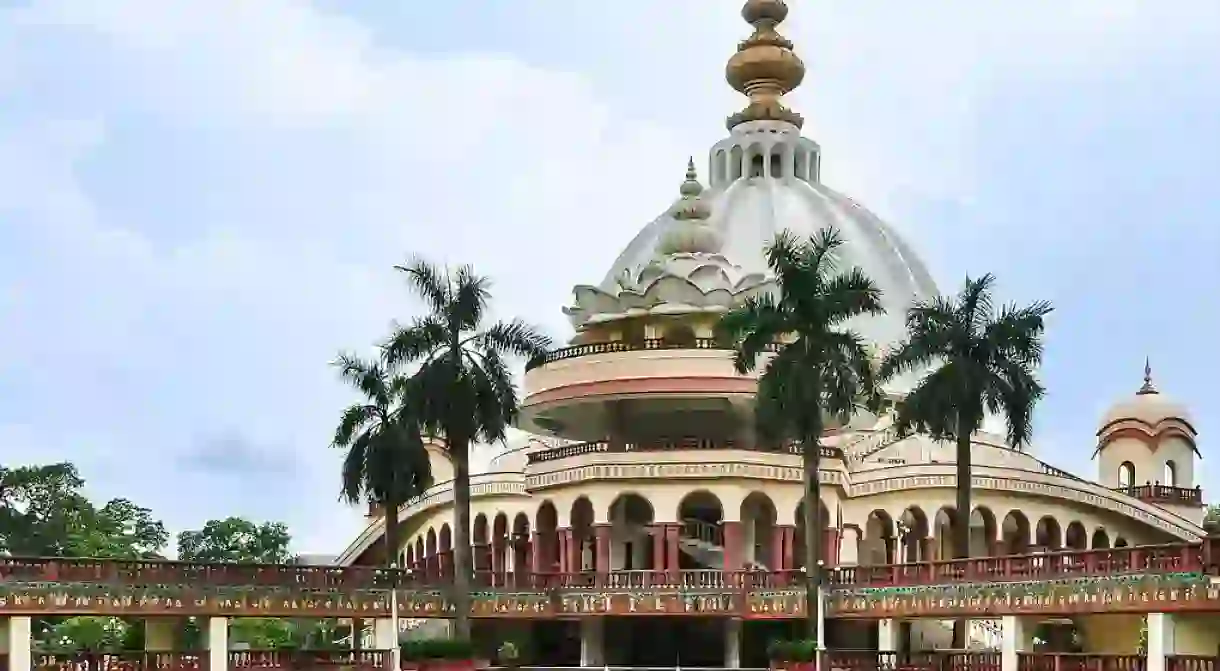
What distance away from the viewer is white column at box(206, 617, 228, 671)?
44.0 metres

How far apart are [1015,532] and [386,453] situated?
21196mm

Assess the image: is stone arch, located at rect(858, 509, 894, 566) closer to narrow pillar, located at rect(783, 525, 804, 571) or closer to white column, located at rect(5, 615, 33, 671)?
narrow pillar, located at rect(783, 525, 804, 571)

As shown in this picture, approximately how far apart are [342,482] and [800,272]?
12.6 metres

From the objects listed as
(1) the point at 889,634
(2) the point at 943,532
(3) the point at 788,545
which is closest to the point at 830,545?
(3) the point at 788,545

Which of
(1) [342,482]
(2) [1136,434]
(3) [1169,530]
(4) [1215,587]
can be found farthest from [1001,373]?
(2) [1136,434]

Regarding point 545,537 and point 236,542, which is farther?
point 236,542

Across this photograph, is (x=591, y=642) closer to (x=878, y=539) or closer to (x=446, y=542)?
(x=878, y=539)

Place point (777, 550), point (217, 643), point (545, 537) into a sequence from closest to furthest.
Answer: point (217, 643) → point (777, 550) → point (545, 537)

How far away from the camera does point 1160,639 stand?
117ft

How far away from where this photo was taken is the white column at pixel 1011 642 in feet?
131

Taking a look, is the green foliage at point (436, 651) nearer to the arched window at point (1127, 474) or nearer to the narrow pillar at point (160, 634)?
the narrow pillar at point (160, 634)

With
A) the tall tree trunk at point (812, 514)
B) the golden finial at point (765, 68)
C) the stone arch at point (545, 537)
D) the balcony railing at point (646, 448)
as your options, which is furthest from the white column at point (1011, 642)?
the golden finial at point (765, 68)

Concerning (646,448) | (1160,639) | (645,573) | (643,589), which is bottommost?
(1160,639)

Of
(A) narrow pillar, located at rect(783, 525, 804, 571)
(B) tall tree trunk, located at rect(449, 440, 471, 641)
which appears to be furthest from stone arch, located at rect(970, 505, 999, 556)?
(B) tall tree trunk, located at rect(449, 440, 471, 641)
